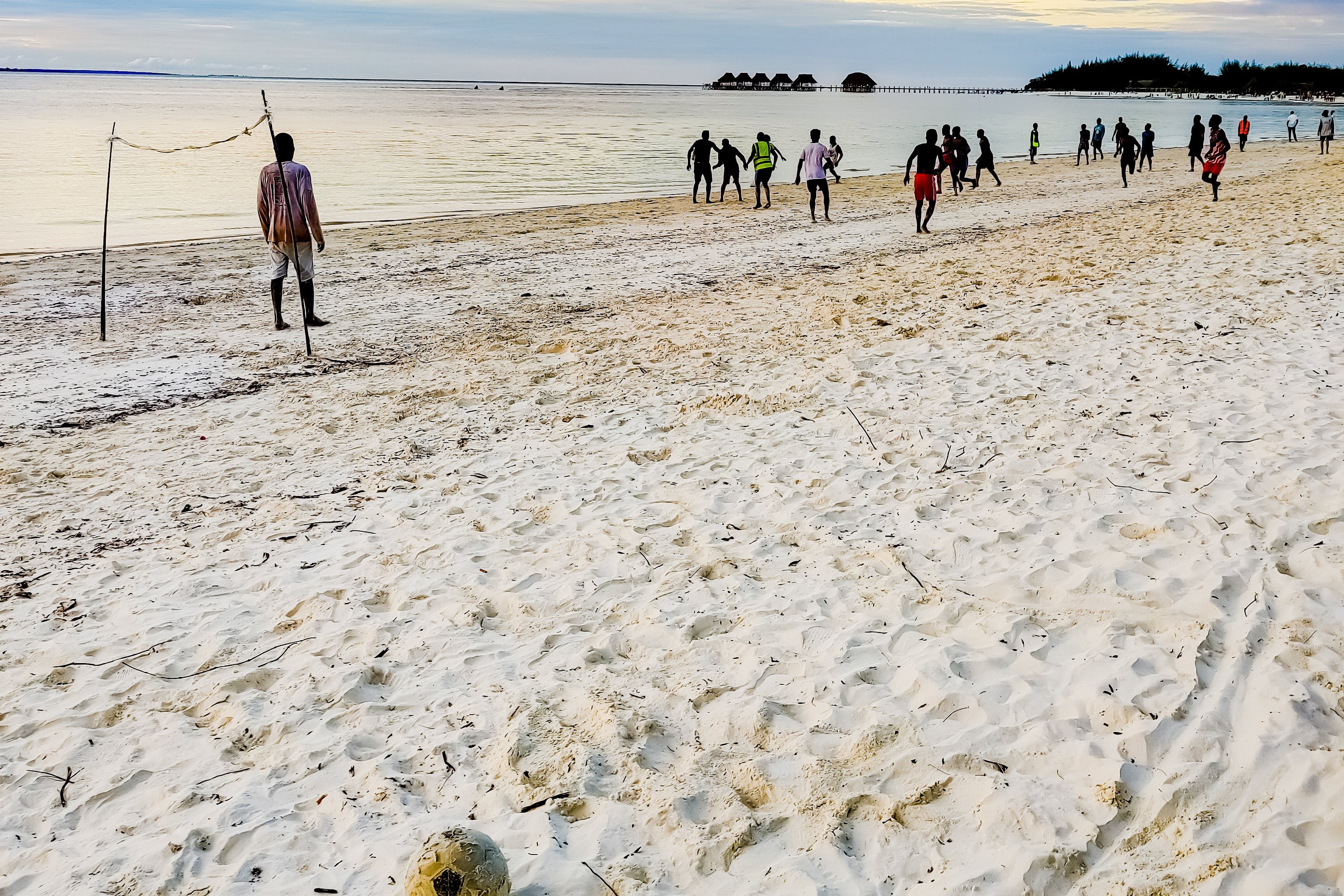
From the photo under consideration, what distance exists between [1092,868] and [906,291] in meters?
7.94

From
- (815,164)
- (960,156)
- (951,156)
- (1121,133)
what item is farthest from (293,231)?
(1121,133)

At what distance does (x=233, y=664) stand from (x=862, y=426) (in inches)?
149

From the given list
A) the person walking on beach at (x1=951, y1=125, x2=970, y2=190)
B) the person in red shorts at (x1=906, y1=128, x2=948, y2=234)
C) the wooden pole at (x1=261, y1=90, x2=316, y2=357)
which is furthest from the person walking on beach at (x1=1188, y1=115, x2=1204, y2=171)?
the wooden pole at (x1=261, y1=90, x2=316, y2=357)

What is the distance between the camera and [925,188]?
14.5 meters

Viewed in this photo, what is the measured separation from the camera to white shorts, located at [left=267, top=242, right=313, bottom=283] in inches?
330

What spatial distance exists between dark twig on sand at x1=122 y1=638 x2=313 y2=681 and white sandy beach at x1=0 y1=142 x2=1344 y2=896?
0.6 inches

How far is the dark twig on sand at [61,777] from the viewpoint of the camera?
2871mm

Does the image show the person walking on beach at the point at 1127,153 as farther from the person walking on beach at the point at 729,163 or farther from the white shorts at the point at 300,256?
the white shorts at the point at 300,256

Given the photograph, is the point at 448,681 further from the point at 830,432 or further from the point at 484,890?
the point at 830,432

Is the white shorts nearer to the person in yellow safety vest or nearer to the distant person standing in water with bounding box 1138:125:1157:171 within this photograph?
the person in yellow safety vest

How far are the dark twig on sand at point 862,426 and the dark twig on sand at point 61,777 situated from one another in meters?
4.10

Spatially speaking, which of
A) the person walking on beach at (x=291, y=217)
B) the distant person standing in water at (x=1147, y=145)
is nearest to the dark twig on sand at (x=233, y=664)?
the person walking on beach at (x=291, y=217)

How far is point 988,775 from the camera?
277cm

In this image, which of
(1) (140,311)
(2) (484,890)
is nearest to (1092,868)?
(2) (484,890)
